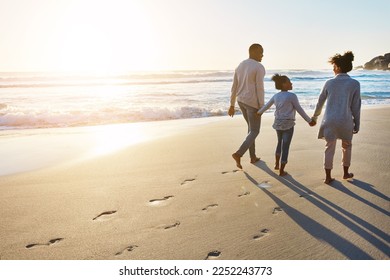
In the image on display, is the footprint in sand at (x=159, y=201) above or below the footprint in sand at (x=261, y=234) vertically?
above

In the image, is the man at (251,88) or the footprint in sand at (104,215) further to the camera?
the man at (251,88)

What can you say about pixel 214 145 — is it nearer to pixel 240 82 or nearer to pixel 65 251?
pixel 240 82

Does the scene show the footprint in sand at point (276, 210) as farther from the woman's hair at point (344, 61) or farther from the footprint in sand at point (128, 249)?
the woman's hair at point (344, 61)

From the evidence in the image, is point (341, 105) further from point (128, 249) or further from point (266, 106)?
point (128, 249)

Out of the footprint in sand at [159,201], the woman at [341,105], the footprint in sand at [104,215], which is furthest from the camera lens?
the woman at [341,105]

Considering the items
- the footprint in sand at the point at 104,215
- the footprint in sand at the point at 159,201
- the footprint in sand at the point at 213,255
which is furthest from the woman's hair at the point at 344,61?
the footprint in sand at the point at 104,215

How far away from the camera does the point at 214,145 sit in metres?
6.13

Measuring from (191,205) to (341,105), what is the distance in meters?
1.98

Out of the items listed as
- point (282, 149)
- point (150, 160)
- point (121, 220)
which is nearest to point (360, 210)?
point (282, 149)

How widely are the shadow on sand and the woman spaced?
18.7 inches

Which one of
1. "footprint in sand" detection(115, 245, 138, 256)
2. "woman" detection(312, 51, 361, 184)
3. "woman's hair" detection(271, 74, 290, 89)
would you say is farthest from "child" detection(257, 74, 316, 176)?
"footprint in sand" detection(115, 245, 138, 256)

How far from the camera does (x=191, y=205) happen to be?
3494mm

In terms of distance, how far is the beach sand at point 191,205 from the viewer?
2.68m
